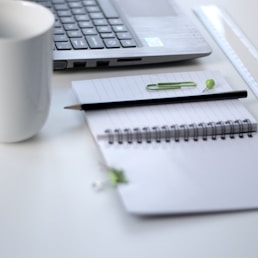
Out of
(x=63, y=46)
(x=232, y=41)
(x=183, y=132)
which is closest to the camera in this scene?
(x=183, y=132)

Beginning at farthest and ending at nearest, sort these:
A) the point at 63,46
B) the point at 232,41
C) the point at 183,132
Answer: the point at 232,41 → the point at 63,46 → the point at 183,132

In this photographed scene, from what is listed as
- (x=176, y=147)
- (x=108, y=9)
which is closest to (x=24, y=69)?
(x=176, y=147)

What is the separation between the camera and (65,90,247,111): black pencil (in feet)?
2.48

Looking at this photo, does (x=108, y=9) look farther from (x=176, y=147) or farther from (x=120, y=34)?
(x=176, y=147)

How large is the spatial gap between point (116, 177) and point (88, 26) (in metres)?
0.32

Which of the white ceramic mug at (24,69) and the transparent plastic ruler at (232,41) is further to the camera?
the transparent plastic ruler at (232,41)

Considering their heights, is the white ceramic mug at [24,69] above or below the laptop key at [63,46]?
above

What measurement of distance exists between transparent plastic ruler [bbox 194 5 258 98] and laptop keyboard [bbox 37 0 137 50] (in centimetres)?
15

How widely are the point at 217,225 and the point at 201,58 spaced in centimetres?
35

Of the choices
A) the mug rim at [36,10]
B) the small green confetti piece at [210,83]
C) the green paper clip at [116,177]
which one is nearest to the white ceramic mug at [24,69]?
the mug rim at [36,10]

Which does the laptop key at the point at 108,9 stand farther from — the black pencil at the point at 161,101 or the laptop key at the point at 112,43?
the black pencil at the point at 161,101

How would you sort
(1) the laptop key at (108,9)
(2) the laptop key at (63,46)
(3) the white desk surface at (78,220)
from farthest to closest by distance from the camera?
(1) the laptop key at (108,9) < (2) the laptop key at (63,46) < (3) the white desk surface at (78,220)

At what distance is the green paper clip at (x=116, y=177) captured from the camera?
0.65 metres

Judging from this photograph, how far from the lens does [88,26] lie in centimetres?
91
